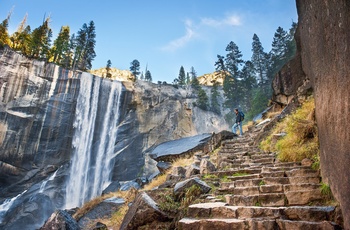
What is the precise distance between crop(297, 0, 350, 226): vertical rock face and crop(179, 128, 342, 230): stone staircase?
0.34 metres

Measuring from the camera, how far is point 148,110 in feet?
97.3

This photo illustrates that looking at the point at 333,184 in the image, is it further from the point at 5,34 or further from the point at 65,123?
the point at 5,34

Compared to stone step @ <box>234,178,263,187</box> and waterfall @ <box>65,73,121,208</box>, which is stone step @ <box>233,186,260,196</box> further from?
waterfall @ <box>65,73,121,208</box>

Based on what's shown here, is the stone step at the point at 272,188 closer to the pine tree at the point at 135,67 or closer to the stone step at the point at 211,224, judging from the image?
the stone step at the point at 211,224

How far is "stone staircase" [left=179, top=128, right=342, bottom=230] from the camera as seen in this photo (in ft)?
10.7

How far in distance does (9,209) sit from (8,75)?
13.6 metres

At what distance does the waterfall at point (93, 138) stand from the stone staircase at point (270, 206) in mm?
20851

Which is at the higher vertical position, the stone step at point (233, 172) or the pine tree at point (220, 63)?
the pine tree at point (220, 63)

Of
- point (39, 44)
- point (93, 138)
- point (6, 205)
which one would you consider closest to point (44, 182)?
point (6, 205)

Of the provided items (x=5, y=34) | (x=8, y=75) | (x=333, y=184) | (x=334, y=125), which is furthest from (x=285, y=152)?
(x=5, y=34)

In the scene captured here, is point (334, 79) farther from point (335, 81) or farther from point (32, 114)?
point (32, 114)

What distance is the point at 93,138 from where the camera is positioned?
26.2 meters

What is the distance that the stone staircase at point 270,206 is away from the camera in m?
3.25

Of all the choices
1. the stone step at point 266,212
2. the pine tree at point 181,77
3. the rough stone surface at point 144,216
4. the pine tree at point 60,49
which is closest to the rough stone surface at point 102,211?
the rough stone surface at point 144,216
